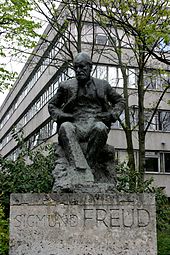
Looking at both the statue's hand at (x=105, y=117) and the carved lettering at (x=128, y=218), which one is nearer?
the carved lettering at (x=128, y=218)

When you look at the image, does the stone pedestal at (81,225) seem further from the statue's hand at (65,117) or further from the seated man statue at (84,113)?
the statue's hand at (65,117)

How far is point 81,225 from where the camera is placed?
602 cm

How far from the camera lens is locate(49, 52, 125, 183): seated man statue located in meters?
6.57

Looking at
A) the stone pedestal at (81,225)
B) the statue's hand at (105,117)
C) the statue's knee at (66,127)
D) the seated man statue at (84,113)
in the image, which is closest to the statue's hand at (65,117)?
the seated man statue at (84,113)

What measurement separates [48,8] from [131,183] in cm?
966

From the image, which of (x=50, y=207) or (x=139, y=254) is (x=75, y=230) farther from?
(x=139, y=254)

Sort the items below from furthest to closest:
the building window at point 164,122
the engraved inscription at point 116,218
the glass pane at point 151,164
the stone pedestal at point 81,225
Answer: the building window at point 164,122 < the glass pane at point 151,164 < the engraved inscription at point 116,218 < the stone pedestal at point 81,225

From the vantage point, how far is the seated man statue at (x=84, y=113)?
6.57m

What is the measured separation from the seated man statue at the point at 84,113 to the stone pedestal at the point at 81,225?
605 mm

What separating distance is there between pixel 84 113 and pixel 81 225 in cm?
171

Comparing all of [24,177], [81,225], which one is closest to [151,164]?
[24,177]

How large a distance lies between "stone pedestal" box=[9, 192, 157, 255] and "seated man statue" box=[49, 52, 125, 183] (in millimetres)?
605

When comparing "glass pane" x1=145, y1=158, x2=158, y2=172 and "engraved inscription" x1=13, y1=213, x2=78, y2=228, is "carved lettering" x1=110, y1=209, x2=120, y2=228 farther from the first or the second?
"glass pane" x1=145, y1=158, x2=158, y2=172

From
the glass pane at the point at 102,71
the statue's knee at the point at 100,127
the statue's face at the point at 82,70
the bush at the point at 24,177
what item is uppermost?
the glass pane at the point at 102,71
